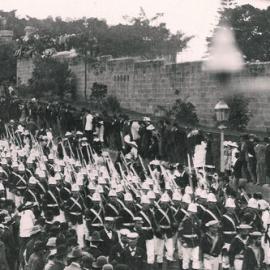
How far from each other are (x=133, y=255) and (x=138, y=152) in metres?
9.36

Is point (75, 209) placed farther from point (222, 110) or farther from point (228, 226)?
point (222, 110)

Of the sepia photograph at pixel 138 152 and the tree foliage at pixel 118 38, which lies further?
the tree foliage at pixel 118 38

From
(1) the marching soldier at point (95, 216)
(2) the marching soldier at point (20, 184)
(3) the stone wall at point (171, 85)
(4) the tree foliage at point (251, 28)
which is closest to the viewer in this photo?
(1) the marching soldier at point (95, 216)

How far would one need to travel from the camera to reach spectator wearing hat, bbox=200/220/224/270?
1098cm

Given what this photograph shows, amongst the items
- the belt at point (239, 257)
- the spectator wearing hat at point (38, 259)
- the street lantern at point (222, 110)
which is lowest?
the belt at point (239, 257)

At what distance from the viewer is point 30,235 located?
11.0m

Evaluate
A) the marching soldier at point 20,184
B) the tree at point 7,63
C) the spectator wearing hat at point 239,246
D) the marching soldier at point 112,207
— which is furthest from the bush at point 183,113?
the tree at point 7,63

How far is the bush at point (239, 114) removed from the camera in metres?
22.9

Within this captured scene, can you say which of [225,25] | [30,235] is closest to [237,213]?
[30,235]

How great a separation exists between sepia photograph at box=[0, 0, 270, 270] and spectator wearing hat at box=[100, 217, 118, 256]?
0.10 feet

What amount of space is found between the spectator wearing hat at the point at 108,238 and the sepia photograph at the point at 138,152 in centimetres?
3

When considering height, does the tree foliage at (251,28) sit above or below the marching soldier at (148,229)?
above

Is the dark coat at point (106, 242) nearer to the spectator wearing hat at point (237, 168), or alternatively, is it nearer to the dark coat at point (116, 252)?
the dark coat at point (116, 252)

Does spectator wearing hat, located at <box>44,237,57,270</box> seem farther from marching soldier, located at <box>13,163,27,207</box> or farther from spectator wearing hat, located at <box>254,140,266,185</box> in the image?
spectator wearing hat, located at <box>254,140,266,185</box>
